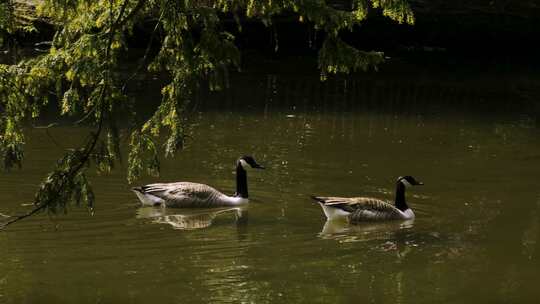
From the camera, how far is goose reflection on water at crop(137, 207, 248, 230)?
46.3 ft

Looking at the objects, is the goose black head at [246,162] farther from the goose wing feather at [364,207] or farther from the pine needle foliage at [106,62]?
the pine needle foliage at [106,62]

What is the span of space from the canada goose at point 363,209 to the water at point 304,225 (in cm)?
14

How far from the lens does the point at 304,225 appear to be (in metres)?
14.0

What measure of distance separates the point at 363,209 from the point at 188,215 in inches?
101

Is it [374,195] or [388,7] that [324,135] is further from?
[388,7]

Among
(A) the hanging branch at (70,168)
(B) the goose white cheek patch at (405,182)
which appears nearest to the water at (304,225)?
(B) the goose white cheek patch at (405,182)

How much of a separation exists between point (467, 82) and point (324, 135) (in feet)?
28.3

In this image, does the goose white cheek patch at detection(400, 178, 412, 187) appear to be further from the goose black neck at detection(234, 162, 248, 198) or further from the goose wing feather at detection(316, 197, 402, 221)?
the goose black neck at detection(234, 162, 248, 198)

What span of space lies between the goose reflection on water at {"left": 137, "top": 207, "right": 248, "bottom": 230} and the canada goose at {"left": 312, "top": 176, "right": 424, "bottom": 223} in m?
1.21

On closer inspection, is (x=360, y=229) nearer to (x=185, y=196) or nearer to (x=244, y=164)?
(x=244, y=164)

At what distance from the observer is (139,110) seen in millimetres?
22000

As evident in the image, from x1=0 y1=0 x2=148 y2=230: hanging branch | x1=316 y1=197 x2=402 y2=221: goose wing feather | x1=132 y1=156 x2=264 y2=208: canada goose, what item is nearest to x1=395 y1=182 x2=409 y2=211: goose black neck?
x1=316 y1=197 x2=402 y2=221: goose wing feather

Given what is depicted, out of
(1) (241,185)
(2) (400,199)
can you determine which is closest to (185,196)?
(1) (241,185)

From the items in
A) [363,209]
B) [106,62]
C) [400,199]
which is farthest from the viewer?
[400,199]
